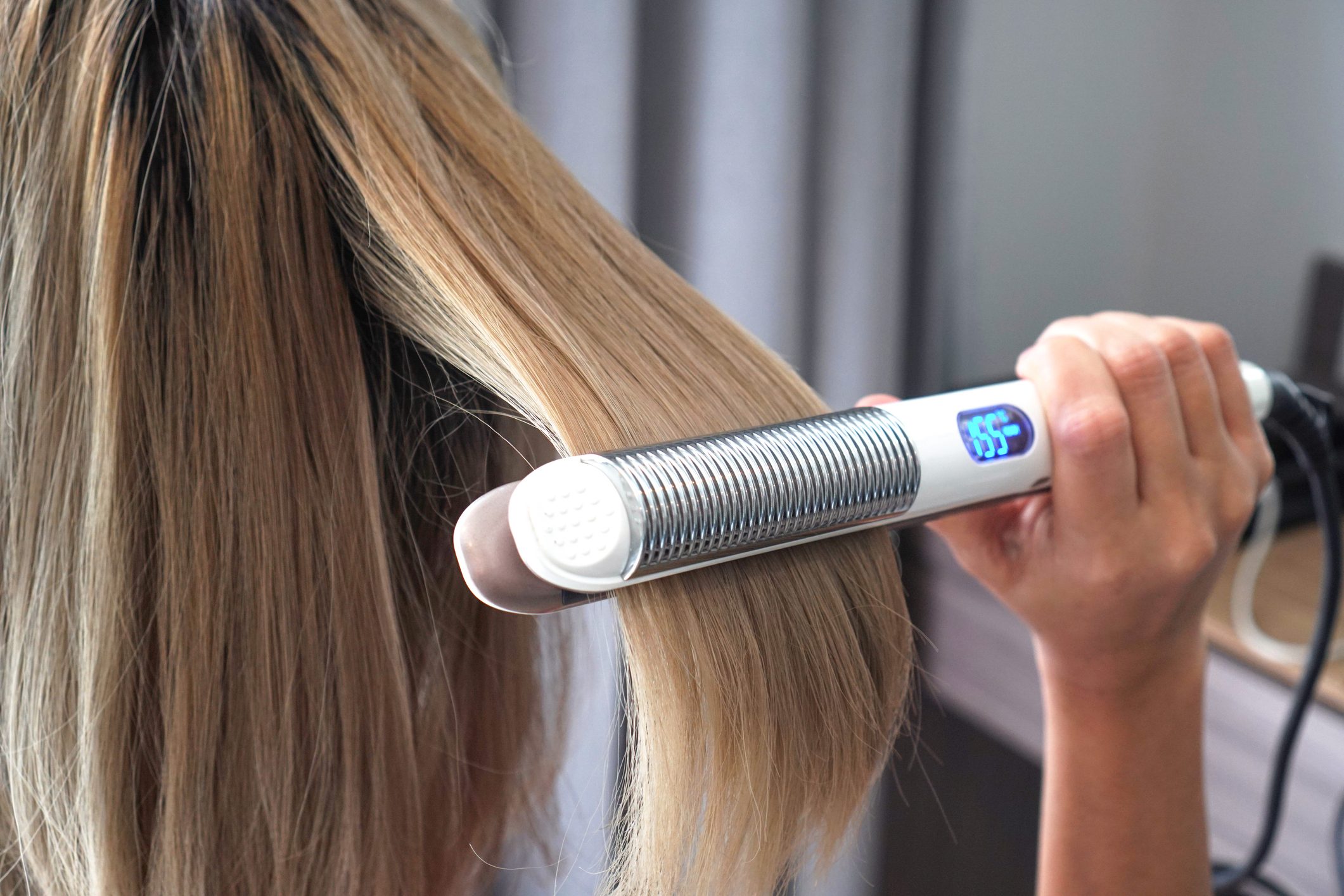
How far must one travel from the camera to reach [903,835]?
140 centimetres

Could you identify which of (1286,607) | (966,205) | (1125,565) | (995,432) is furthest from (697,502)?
(966,205)

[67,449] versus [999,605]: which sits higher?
[67,449]

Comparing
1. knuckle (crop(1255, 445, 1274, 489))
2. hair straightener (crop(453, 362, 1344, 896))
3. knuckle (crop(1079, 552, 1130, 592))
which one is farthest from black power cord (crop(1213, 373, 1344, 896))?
hair straightener (crop(453, 362, 1344, 896))

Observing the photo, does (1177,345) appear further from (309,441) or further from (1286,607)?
(1286,607)

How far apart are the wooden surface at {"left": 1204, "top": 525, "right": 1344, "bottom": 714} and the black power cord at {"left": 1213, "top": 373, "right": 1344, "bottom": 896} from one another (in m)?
0.13

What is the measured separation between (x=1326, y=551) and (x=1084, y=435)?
446 millimetres

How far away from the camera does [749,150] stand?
1.02 meters

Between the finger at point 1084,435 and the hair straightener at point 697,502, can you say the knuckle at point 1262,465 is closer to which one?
the finger at point 1084,435

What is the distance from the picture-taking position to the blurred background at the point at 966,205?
0.92 m

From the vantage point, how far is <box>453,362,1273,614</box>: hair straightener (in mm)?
258

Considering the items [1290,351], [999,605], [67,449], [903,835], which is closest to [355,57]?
[67,449]

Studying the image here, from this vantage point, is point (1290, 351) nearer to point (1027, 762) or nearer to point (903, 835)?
point (1027, 762)

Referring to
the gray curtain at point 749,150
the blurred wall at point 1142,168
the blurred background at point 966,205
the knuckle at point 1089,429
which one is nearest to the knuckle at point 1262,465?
the knuckle at point 1089,429

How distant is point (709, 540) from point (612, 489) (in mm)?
35
